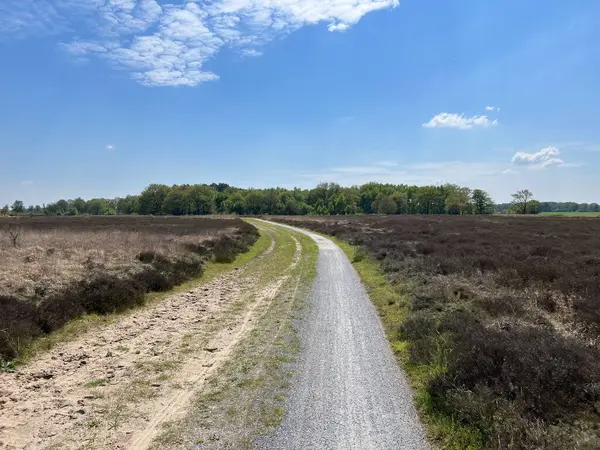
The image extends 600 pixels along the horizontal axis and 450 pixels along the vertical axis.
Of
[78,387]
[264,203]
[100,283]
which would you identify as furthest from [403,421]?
[264,203]

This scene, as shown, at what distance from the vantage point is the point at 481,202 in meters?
135

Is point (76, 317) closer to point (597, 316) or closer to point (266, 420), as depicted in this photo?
point (266, 420)

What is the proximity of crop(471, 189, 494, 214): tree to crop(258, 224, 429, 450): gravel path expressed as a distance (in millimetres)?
139474

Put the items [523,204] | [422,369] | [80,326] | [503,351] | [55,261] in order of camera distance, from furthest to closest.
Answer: [523,204] → [55,261] → [80,326] → [422,369] → [503,351]

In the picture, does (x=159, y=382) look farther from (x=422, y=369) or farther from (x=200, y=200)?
(x=200, y=200)

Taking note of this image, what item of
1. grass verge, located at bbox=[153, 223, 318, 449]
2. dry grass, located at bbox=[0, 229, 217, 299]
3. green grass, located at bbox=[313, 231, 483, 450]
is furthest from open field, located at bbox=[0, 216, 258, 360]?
green grass, located at bbox=[313, 231, 483, 450]

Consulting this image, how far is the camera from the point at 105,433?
4.99 m

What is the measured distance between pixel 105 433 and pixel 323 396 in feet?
10.4

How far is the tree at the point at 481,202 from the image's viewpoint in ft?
441

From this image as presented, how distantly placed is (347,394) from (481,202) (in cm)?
14487

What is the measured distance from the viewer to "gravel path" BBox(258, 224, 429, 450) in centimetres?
482

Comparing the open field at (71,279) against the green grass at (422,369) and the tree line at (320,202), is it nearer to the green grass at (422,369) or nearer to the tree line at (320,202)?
the green grass at (422,369)

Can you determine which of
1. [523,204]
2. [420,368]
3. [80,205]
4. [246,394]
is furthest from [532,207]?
[80,205]

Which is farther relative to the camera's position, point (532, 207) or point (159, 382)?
point (532, 207)
